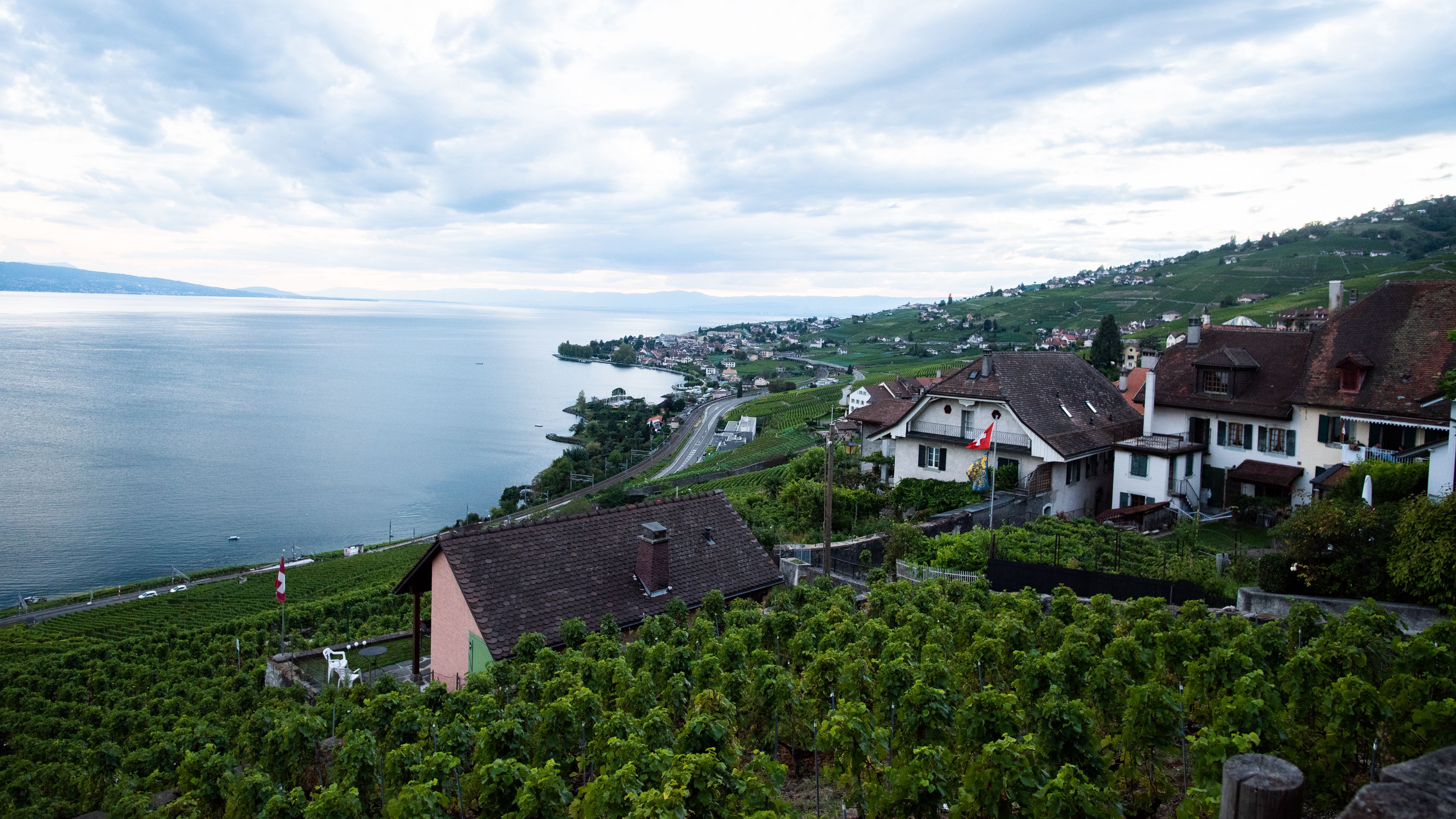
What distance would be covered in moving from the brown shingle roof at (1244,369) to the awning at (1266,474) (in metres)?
1.77

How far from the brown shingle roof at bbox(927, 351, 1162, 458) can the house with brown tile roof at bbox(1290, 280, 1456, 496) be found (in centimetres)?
737

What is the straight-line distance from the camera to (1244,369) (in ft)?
101

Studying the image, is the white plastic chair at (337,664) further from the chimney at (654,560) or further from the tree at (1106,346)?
the tree at (1106,346)

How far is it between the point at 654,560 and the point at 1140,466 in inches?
829

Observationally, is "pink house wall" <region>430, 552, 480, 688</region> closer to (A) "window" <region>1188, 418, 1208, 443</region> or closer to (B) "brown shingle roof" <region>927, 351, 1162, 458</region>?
(B) "brown shingle roof" <region>927, 351, 1162, 458</region>

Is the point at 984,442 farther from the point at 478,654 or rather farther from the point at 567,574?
the point at 478,654

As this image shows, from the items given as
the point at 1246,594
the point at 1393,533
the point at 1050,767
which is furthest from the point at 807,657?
the point at 1393,533

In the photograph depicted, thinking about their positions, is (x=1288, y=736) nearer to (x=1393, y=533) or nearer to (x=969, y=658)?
(x=969, y=658)

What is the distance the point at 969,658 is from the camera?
12.5m

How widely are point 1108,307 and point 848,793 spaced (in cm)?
16520

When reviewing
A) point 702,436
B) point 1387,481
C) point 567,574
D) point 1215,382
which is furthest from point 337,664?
point 702,436

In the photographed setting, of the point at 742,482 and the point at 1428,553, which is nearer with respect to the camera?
the point at 1428,553

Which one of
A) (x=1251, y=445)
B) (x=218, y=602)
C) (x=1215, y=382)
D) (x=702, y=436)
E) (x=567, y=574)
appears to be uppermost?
(x=1215, y=382)

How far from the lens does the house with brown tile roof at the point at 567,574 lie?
16.7 m
